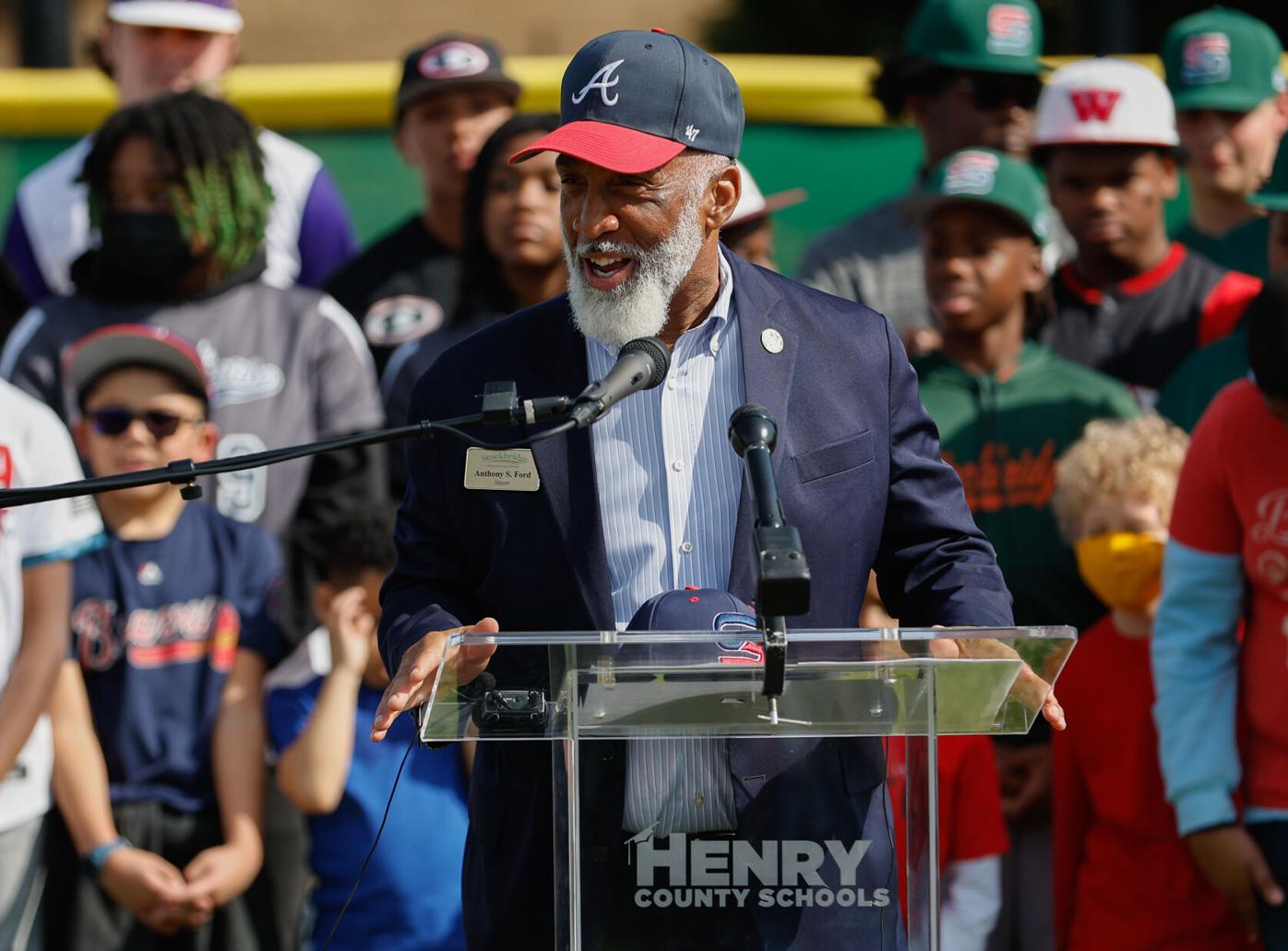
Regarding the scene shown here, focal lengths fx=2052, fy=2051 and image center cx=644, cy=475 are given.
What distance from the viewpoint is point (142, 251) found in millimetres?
5824

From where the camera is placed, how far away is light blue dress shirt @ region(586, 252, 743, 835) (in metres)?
3.46

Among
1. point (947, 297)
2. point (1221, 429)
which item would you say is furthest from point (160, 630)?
point (1221, 429)

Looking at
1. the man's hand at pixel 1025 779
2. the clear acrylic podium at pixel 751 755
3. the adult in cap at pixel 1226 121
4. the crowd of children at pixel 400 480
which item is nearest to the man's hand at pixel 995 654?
the clear acrylic podium at pixel 751 755

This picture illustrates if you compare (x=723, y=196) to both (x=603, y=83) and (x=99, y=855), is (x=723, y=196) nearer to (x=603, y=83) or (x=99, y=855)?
(x=603, y=83)

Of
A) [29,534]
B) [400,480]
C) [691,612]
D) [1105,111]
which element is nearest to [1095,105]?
[1105,111]

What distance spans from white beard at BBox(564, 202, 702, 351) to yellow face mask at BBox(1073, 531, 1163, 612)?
2.08 metres

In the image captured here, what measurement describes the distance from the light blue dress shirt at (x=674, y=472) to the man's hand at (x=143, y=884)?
204cm

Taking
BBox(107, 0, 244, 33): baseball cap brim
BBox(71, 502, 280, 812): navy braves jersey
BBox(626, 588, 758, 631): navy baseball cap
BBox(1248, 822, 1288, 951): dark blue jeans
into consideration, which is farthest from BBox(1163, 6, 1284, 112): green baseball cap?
BBox(626, 588, 758, 631): navy baseball cap

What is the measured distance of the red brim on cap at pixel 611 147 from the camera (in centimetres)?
336

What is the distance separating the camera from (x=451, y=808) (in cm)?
508

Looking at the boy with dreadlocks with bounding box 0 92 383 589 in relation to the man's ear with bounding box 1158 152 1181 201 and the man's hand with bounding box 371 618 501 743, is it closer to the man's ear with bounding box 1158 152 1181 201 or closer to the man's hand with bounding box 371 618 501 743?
the man's ear with bounding box 1158 152 1181 201

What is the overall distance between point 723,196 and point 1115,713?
85.0 inches

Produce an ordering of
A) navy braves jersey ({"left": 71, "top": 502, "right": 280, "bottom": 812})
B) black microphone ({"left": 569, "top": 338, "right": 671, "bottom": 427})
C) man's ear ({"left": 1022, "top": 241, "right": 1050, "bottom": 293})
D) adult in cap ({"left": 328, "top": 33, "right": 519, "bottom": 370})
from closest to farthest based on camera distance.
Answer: black microphone ({"left": 569, "top": 338, "right": 671, "bottom": 427}) → navy braves jersey ({"left": 71, "top": 502, "right": 280, "bottom": 812}) → man's ear ({"left": 1022, "top": 241, "right": 1050, "bottom": 293}) → adult in cap ({"left": 328, "top": 33, "right": 519, "bottom": 370})

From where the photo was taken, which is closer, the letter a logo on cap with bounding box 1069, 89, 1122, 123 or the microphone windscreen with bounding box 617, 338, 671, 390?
the microphone windscreen with bounding box 617, 338, 671, 390
